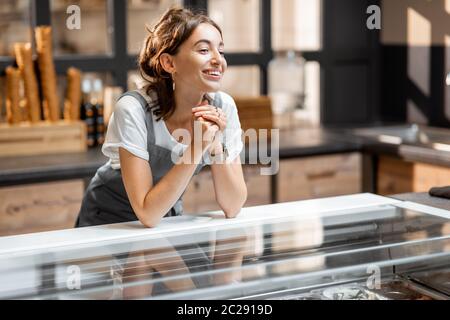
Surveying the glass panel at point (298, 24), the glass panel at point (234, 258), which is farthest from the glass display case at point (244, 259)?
the glass panel at point (298, 24)

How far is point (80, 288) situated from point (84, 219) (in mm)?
1096

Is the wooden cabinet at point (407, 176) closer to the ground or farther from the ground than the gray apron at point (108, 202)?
closer to the ground

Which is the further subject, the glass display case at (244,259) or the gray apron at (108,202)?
the gray apron at (108,202)

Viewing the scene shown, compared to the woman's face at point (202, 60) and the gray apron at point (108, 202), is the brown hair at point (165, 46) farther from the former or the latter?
the gray apron at point (108, 202)

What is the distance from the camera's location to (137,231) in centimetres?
196

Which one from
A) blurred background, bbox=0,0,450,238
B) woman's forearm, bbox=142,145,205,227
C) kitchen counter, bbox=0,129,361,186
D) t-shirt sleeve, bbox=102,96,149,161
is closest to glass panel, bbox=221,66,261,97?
blurred background, bbox=0,0,450,238

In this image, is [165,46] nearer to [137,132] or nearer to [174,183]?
[137,132]

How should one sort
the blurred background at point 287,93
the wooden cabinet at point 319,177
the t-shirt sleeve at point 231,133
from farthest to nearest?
the wooden cabinet at point 319,177
the blurred background at point 287,93
the t-shirt sleeve at point 231,133

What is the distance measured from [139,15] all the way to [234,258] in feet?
9.88

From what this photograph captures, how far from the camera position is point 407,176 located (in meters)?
3.85

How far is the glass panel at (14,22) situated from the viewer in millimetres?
4070

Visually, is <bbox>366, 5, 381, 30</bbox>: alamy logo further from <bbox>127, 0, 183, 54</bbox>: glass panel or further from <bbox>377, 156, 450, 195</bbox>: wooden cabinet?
<bbox>127, 0, 183, 54</bbox>: glass panel

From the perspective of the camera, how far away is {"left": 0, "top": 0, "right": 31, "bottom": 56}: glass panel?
4.07 metres
